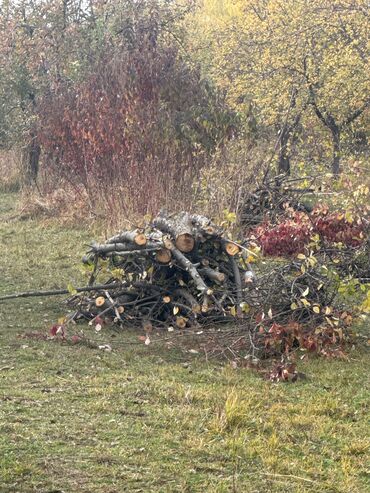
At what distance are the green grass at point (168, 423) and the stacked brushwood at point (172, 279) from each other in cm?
64

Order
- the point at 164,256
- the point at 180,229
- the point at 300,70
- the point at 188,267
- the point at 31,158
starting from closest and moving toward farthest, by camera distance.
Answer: the point at 188,267, the point at 164,256, the point at 180,229, the point at 300,70, the point at 31,158

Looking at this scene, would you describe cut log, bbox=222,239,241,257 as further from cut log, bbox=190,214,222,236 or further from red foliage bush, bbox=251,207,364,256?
red foliage bush, bbox=251,207,364,256

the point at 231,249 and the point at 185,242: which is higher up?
the point at 185,242

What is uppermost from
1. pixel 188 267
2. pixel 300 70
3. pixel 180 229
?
pixel 300 70

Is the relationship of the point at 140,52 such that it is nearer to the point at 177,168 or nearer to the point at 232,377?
the point at 177,168

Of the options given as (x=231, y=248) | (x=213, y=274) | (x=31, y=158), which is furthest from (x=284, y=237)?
(x=31, y=158)

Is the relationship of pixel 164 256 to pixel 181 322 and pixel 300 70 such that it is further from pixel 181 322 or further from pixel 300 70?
pixel 300 70

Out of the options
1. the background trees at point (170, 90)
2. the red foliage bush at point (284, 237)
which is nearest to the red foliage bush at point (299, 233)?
the red foliage bush at point (284, 237)

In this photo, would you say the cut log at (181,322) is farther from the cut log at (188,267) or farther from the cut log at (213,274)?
the cut log at (213,274)

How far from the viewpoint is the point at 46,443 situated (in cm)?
415

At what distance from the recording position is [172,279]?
301 inches

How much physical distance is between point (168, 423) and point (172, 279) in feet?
10.5

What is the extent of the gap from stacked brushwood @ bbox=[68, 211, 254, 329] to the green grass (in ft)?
2.10

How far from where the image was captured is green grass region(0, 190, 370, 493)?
12.3ft
